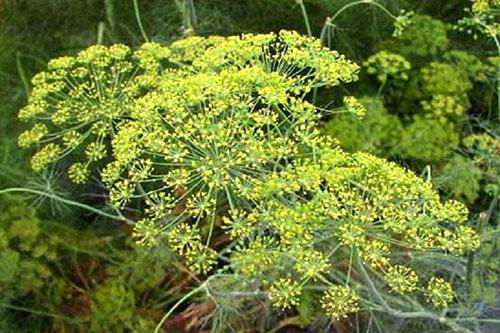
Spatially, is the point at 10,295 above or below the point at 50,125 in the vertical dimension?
below

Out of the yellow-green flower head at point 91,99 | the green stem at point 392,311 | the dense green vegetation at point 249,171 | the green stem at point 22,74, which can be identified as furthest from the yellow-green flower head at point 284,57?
the green stem at point 22,74

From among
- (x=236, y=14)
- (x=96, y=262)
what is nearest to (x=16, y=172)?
(x=96, y=262)

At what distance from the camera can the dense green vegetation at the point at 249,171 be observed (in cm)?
213

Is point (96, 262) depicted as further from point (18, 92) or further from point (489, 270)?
point (489, 270)

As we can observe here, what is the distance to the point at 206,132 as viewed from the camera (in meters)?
2.09

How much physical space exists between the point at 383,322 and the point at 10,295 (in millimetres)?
1476

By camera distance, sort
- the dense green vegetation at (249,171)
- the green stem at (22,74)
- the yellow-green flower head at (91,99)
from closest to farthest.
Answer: the dense green vegetation at (249,171) → the yellow-green flower head at (91,99) → the green stem at (22,74)

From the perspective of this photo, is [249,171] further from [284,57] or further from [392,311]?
[392,311]

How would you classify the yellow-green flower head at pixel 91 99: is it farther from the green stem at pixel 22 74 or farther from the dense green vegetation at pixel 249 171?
the green stem at pixel 22 74

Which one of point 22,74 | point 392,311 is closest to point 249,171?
point 392,311

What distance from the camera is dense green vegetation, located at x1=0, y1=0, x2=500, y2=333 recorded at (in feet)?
7.00

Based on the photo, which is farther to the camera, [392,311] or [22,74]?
[22,74]

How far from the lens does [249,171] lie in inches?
84.6

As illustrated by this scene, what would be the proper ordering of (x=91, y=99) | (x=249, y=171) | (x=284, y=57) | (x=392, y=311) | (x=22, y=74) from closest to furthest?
(x=249, y=171), (x=284, y=57), (x=392, y=311), (x=91, y=99), (x=22, y=74)
